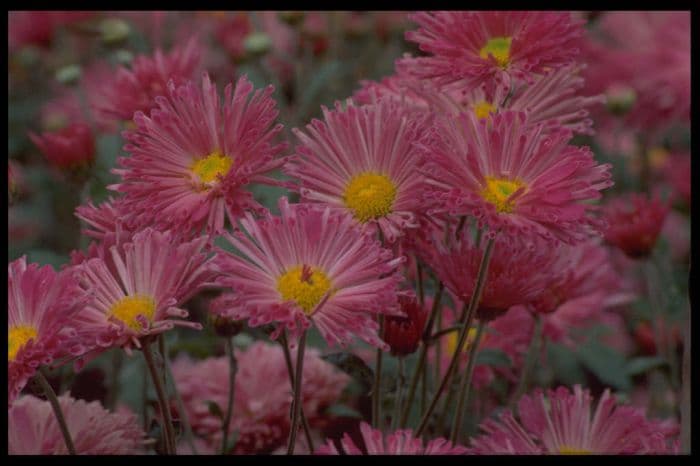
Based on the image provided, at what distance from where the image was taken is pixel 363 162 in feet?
2.16

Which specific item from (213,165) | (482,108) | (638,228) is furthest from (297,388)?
(638,228)

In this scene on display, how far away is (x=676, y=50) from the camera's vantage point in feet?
3.52

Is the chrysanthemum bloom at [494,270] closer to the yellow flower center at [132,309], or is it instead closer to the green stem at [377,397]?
the green stem at [377,397]

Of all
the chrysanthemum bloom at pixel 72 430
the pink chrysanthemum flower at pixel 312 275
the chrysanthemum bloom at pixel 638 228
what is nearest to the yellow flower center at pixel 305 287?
the pink chrysanthemum flower at pixel 312 275

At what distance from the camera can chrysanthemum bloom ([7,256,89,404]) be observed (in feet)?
1.80

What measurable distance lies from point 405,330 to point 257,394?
310 millimetres

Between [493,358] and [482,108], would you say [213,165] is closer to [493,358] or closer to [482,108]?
[482,108]

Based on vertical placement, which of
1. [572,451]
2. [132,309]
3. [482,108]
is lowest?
[572,451]

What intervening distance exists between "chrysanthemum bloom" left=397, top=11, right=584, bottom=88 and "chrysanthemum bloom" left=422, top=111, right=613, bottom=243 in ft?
0.17

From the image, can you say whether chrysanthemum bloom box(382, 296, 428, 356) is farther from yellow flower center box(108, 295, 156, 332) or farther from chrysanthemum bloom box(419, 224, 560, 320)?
yellow flower center box(108, 295, 156, 332)

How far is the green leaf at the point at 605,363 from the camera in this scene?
1.21 metres
